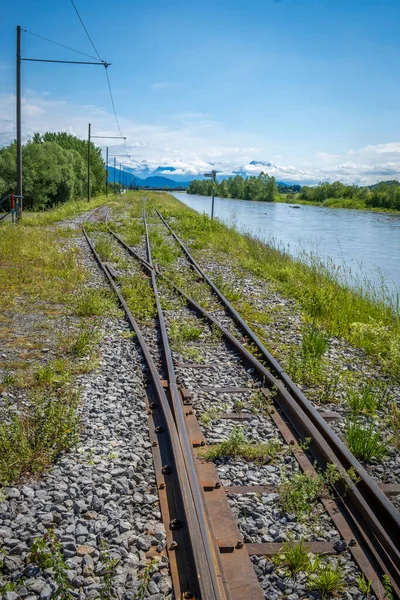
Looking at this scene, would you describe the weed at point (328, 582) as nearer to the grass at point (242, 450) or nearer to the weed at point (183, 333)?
the grass at point (242, 450)

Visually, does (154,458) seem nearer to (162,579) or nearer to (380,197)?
(162,579)

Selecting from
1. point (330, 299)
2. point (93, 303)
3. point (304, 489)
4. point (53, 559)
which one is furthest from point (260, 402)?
point (330, 299)

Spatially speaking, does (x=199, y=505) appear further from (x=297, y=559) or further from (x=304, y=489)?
(x=304, y=489)

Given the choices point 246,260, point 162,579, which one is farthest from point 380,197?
point 162,579

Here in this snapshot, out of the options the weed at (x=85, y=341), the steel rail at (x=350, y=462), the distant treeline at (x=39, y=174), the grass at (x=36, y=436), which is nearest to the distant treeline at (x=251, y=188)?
the distant treeline at (x=39, y=174)

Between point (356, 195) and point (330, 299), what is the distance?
358ft

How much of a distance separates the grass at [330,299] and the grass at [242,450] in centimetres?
287

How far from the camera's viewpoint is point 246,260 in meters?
15.4

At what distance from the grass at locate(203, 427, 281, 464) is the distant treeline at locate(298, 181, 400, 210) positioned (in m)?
89.8

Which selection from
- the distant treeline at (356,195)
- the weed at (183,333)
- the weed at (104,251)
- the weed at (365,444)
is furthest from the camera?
the distant treeline at (356,195)

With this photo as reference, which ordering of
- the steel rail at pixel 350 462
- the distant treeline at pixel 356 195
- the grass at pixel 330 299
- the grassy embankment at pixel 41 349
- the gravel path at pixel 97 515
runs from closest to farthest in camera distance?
the gravel path at pixel 97 515 < the steel rail at pixel 350 462 < the grassy embankment at pixel 41 349 < the grass at pixel 330 299 < the distant treeline at pixel 356 195

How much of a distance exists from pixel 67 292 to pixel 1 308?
165cm

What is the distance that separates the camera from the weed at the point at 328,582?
2.84 metres

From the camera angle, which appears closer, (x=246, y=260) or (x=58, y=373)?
(x=58, y=373)
